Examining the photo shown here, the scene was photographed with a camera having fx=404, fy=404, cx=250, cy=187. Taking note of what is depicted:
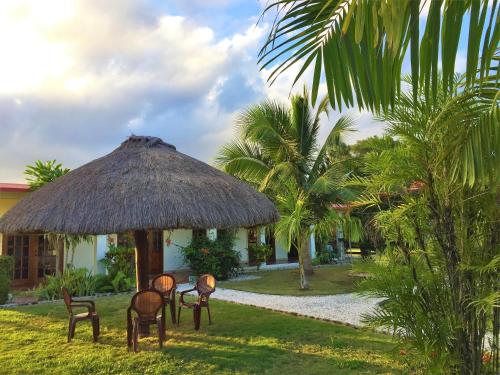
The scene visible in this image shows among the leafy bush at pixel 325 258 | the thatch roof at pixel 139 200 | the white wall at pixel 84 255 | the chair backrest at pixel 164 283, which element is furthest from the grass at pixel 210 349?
the leafy bush at pixel 325 258

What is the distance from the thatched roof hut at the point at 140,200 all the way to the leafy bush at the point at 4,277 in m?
4.38

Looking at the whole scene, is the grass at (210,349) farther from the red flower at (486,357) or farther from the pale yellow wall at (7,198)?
the pale yellow wall at (7,198)

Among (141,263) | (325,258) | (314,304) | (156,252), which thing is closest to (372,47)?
(141,263)

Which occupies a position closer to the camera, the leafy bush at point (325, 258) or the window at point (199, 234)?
the window at point (199, 234)

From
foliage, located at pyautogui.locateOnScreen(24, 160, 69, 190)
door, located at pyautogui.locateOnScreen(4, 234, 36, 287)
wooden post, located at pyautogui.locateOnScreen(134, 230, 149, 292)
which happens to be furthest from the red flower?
door, located at pyautogui.locateOnScreen(4, 234, 36, 287)

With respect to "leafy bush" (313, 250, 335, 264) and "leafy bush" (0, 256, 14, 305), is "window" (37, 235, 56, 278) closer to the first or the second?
"leafy bush" (0, 256, 14, 305)

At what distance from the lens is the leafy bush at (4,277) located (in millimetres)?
10180

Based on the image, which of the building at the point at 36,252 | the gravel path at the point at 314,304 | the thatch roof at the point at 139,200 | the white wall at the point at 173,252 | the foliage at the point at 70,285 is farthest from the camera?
the white wall at the point at 173,252

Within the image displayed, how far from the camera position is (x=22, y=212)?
6477mm

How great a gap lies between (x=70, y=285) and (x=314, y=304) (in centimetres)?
667

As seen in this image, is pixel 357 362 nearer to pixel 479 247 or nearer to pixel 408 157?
pixel 479 247

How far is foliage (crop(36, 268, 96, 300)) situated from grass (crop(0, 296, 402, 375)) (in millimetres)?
2651

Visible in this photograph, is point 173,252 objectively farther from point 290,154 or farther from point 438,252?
point 438,252

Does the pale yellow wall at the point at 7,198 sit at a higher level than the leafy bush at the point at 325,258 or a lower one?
higher
